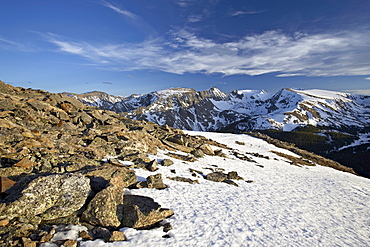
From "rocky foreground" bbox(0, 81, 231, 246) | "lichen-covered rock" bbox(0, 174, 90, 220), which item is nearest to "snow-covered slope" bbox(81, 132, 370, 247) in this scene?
"rocky foreground" bbox(0, 81, 231, 246)

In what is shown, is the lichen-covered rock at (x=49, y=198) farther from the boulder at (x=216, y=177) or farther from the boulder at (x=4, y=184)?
the boulder at (x=216, y=177)

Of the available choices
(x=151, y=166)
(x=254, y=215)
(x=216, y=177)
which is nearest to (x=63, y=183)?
(x=151, y=166)

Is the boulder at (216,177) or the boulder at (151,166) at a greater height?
the boulder at (151,166)

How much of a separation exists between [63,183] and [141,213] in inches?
189

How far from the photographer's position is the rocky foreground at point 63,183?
27.4 feet

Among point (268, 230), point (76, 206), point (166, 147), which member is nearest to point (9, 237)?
point (76, 206)

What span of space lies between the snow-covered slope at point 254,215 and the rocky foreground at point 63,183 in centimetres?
103

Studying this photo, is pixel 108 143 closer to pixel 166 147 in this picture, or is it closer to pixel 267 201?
pixel 166 147

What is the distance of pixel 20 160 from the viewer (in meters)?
12.7

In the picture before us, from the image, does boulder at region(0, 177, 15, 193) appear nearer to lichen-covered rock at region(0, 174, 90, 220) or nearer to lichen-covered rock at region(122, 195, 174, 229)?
lichen-covered rock at region(0, 174, 90, 220)

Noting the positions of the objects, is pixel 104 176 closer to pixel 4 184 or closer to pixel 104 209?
pixel 104 209

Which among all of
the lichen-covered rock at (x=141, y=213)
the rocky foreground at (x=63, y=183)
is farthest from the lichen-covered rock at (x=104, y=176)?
the lichen-covered rock at (x=141, y=213)

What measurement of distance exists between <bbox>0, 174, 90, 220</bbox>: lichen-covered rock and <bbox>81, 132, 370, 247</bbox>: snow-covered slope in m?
2.70

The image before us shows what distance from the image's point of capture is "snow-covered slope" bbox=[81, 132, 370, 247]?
33.7 feet
